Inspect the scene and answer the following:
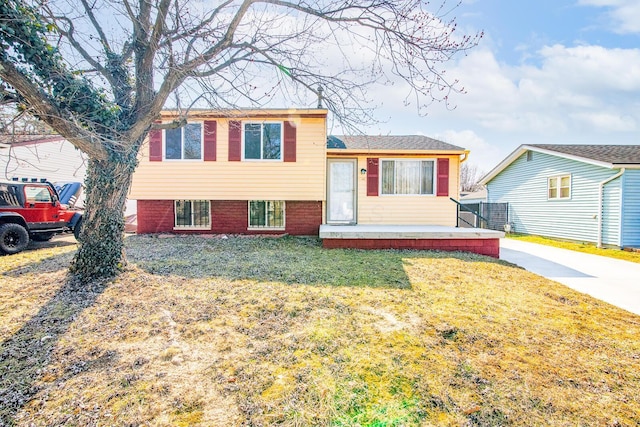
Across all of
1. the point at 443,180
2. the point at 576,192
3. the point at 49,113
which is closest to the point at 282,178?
the point at 443,180

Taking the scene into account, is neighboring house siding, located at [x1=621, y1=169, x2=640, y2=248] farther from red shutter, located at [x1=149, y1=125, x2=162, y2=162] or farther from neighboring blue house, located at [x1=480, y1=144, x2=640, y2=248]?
red shutter, located at [x1=149, y1=125, x2=162, y2=162]

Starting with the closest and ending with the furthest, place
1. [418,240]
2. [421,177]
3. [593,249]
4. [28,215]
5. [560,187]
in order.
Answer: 1. [28,215]
2. [418,240]
3. [593,249]
4. [421,177]
5. [560,187]

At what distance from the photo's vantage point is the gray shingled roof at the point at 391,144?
10047 millimetres

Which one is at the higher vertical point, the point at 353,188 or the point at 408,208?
the point at 353,188

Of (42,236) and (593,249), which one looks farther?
(593,249)

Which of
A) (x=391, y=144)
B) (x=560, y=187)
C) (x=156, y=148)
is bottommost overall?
(x=560, y=187)

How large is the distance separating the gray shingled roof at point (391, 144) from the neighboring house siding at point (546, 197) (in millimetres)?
5322

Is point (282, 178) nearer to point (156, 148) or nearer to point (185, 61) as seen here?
point (156, 148)

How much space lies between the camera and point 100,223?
448 cm

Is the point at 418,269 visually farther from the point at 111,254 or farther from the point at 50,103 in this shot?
the point at 50,103

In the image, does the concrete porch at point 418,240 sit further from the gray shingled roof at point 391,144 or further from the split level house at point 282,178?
the gray shingled roof at point 391,144

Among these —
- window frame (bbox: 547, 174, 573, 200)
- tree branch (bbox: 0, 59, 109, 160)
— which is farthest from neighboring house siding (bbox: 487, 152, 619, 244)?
tree branch (bbox: 0, 59, 109, 160)

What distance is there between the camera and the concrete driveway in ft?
16.3

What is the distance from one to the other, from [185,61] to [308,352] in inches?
173
